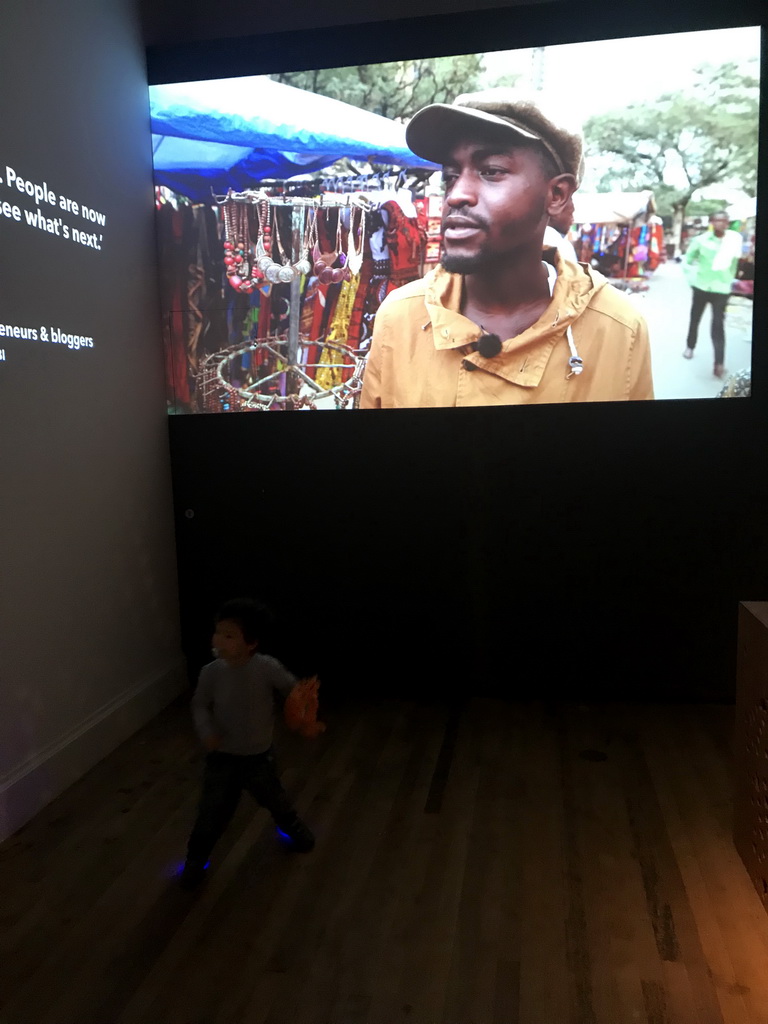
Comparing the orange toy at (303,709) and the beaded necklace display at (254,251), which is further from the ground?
the beaded necklace display at (254,251)

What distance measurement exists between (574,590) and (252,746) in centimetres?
188

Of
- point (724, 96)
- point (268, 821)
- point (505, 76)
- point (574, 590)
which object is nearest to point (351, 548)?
point (574, 590)

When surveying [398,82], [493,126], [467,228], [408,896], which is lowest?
[408,896]

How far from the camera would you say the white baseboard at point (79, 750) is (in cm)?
266

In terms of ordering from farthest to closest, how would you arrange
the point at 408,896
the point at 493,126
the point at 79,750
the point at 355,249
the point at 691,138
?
the point at 355,249, the point at 493,126, the point at 691,138, the point at 79,750, the point at 408,896

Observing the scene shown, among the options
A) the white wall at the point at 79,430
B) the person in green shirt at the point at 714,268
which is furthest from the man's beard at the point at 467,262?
the white wall at the point at 79,430

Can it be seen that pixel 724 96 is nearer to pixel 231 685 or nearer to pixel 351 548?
pixel 351 548

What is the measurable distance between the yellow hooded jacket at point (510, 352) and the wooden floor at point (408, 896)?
151 centimetres

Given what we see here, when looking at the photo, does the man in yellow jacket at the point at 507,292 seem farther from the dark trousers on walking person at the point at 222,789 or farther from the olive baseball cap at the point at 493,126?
the dark trousers on walking person at the point at 222,789

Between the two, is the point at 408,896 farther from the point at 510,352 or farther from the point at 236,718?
the point at 510,352

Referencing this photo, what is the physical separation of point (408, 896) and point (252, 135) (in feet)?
10.4

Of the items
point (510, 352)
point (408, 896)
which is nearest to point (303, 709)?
point (408, 896)

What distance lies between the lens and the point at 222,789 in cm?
234

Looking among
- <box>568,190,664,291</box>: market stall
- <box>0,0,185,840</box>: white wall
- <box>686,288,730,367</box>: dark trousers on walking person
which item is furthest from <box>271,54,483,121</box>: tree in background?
<box>686,288,730,367</box>: dark trousers on walking person
